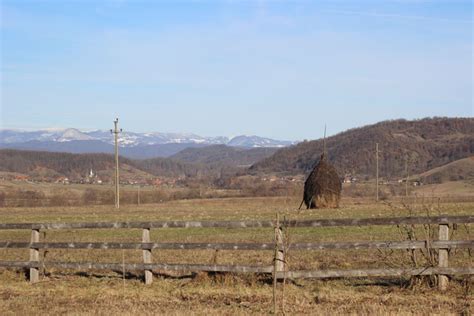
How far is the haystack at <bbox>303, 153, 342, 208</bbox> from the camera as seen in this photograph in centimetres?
4312

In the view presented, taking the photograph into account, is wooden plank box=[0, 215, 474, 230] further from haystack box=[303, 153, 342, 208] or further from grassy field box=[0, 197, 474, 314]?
haystack box=[303, 153, 342, 208]

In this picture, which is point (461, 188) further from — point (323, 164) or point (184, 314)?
point (184, 314)

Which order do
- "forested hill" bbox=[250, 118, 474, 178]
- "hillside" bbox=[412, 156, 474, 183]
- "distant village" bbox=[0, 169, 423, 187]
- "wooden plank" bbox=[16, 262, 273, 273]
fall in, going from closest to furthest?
"wooden plank" bbox=[16, 262, 273, 273] < "hillside" bbox=[412, 156, 474, 183] < "distant village" bbox=[0, 169, 423, 187] < "forested hill" bbox=[250, 118, 474, 178]

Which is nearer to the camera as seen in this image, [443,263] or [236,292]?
[443,263]

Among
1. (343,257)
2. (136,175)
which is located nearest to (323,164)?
(343,257)

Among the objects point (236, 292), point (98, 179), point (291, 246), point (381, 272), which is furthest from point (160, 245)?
point (98, 179)

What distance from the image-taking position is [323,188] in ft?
142

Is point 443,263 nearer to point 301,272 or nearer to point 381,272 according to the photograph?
point 381,272

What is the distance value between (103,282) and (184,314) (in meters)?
3.95

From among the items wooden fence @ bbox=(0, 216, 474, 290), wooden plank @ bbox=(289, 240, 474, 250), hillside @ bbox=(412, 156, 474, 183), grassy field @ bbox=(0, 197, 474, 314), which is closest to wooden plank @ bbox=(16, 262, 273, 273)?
wooden fence @ bbox=(0, 216, 474, 290)

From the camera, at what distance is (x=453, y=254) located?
1555 cm

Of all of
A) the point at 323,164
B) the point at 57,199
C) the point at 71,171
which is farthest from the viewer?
the point at 71,171

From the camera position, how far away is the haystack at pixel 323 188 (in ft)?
141

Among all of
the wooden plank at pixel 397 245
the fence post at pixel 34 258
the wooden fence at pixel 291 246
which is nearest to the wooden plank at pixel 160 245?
the wooden fence at pixel 291 246
